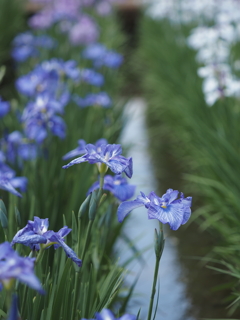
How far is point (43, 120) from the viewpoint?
191 centimetres

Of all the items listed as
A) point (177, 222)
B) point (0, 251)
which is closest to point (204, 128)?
point (177, 222)

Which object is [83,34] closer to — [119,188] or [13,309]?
[119,188]

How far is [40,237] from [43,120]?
108 cm

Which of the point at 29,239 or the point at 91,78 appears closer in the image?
the point at 29,239

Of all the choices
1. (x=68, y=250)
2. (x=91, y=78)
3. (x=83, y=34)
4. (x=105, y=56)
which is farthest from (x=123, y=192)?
(x=83, y=34)

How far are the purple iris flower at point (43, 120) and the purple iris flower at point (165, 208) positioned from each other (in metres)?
0.99

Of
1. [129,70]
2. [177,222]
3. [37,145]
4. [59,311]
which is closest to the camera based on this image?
[177,222]

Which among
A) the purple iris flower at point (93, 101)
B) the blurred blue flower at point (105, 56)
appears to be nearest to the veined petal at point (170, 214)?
the purple iris flower at point (93, 101)

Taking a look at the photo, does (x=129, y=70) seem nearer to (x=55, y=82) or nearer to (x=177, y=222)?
(x=55, y=82)

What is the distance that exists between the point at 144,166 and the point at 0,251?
108 inches

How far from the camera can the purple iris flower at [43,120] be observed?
1904mm

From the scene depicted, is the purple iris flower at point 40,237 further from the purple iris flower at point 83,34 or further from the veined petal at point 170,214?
the purple iris flower at point 83,34

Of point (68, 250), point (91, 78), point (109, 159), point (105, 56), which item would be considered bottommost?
point (68, 250)

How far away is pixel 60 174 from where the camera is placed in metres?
1.89
